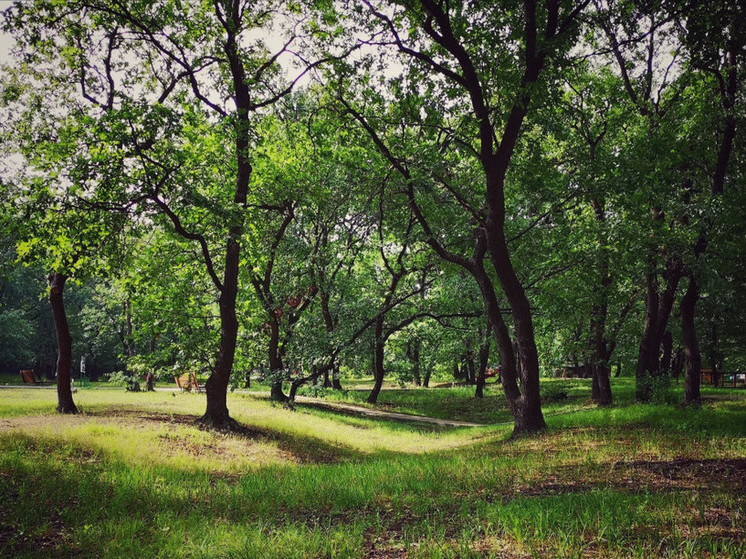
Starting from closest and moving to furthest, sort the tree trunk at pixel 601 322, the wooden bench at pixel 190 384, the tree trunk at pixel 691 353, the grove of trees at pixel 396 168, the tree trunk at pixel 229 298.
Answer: the grove of trees at pixel 396 168
the tree trunk at pixel 229 298
the tree trunk at pixel 691 353
the tree trunk at pixel 601 322
the wooden bench at pixel 190 384

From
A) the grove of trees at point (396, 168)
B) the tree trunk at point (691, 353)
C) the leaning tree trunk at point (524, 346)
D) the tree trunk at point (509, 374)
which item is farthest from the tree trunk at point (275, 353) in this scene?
the tree trunk at point (691, 353)

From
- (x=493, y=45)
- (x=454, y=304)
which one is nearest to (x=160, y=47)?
(x=493, y=45)

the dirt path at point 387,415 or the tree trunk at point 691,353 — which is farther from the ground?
the tree trunk at point 691,353

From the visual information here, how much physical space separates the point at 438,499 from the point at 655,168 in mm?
12182

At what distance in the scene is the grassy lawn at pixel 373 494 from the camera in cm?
411

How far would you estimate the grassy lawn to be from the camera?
13.5 ft

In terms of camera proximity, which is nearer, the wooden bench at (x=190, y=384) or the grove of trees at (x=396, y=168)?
the grove of trees at (x=396, y=168)

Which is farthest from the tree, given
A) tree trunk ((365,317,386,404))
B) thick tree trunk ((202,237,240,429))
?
tree trunk ((365,317,386,404))

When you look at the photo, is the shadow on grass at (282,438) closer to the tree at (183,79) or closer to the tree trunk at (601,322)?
the tree at (183,79)

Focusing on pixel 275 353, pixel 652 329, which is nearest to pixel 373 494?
pixel 652 329

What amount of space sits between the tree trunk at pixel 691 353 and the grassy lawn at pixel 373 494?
1.79 meters

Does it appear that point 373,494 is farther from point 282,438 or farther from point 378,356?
point 378,356

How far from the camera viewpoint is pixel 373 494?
636 centimetres

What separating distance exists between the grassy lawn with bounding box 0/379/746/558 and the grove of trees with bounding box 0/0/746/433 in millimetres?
2720
